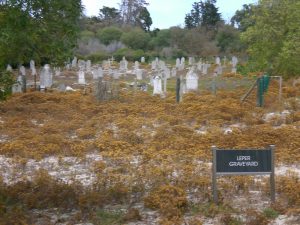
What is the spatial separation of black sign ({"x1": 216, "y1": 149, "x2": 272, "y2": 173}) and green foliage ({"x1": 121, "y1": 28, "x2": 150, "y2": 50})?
55879 millimetres

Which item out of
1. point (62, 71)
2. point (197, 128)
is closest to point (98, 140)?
point (197, 128)

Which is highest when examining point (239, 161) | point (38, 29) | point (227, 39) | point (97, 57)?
point (227, 39)

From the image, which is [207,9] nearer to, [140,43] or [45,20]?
[140,43]

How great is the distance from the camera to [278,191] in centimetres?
880

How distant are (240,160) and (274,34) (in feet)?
60.5

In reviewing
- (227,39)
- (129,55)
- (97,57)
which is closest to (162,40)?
(227,39)

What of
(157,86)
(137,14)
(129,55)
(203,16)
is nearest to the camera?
(157,86)

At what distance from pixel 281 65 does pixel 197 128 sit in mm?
10966

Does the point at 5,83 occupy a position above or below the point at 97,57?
below

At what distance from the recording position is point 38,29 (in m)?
7.77

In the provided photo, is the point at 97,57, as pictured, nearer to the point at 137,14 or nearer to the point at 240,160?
the point at 137,14

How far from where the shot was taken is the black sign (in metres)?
7.88

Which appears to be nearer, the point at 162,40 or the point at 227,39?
the point at 227,39

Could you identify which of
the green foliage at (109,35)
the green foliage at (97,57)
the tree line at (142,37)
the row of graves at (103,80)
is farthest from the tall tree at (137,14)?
the row of graves at (103,80)
